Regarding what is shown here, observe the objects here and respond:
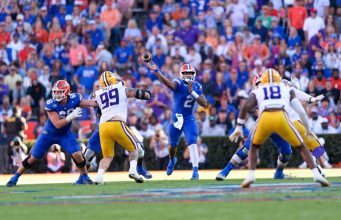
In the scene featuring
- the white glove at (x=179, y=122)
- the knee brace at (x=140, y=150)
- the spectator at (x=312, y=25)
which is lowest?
the knee brace at (x=140, y=150)

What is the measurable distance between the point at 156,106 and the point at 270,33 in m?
3.87

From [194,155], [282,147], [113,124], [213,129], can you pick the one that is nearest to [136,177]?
[113,124]

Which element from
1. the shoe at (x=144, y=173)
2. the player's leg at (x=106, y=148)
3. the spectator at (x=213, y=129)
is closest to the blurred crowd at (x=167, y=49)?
the spectator at (x=213, y=129)

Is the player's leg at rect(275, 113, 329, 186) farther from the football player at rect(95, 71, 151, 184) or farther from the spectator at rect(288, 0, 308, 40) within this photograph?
the spectator at rect(288, 0, 308, 40)

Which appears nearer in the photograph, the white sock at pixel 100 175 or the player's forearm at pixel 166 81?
the white sock at pixel 100 175

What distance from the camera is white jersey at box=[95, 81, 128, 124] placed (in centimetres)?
1750

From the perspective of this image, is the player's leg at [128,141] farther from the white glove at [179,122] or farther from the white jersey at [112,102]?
the white glove at [179,122]

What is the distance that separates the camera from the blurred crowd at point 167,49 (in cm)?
2703

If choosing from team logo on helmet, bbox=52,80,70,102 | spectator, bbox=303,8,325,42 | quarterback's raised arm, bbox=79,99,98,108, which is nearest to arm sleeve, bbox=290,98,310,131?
quarterback's raised arm, bbox=79,99,98,108

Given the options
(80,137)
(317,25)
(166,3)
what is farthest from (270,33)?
(80,137)

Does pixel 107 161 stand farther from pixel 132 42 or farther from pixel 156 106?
pixel 132 42

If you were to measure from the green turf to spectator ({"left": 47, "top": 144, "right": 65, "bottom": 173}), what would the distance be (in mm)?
9588

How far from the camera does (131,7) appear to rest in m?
31.2

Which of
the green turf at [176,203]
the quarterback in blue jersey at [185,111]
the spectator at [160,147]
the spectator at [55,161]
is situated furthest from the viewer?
the spectator at [160,147]
